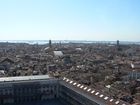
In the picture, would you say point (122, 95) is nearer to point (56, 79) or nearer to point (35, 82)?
point (56, 79)

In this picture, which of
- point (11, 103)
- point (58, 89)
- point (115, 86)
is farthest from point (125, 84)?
point (11, 103)

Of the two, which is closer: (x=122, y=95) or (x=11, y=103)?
(x=11, y=103)

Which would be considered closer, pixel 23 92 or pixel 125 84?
pixel 23 92

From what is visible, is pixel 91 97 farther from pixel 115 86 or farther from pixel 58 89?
pixel 115 86

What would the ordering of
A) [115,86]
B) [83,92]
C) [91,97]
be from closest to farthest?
[91,97], [83,92], [115,86]

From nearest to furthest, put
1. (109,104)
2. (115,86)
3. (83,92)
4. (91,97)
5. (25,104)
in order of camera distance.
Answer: (109,104) → (91,97) → (83,92) → (25,104) → (115,86)

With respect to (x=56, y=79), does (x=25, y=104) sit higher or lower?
lower

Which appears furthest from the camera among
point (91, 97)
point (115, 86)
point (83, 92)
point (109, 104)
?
point (115, 86)

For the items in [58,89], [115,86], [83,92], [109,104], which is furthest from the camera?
[115,86]

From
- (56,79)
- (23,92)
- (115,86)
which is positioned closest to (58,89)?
(56,79)
